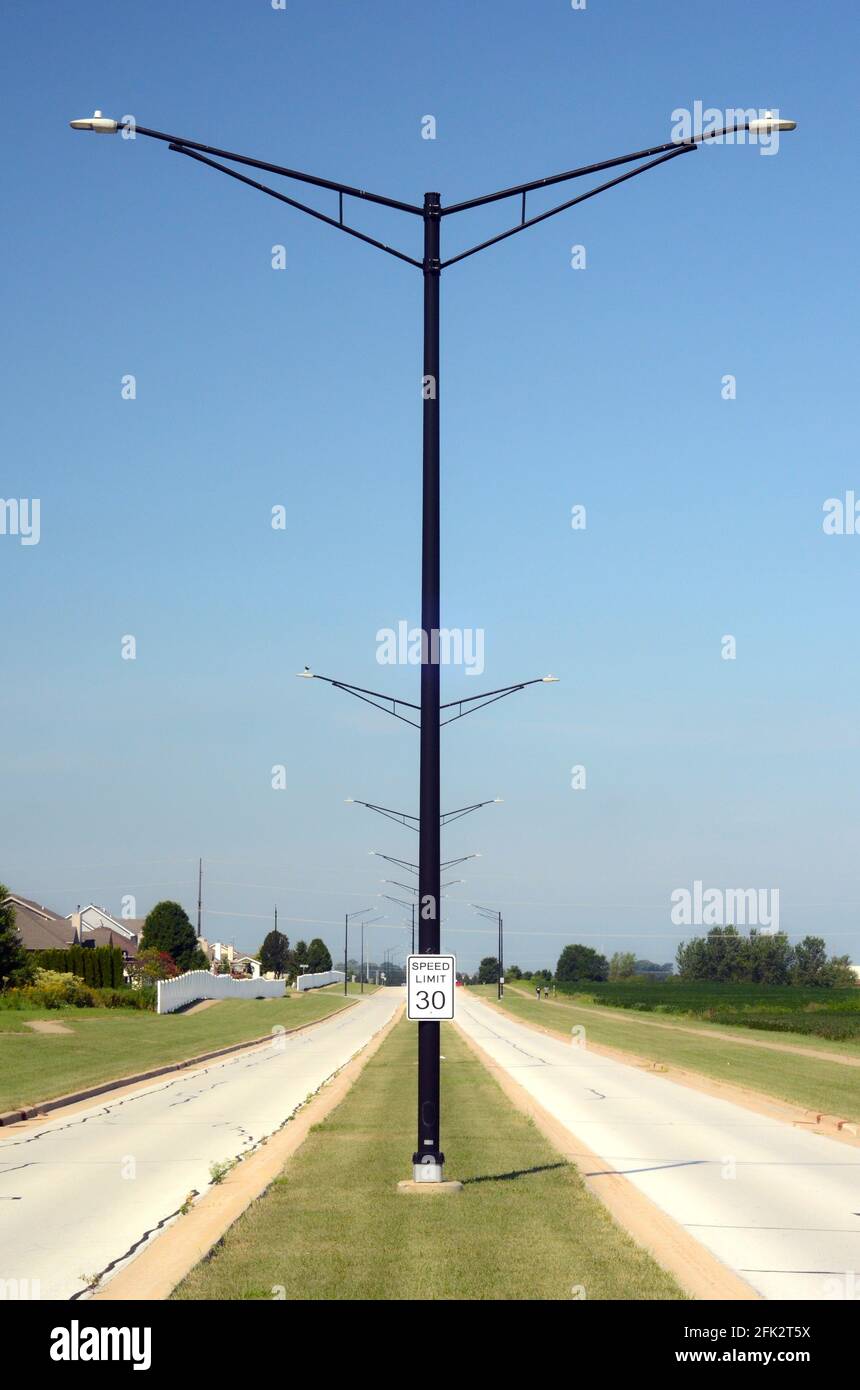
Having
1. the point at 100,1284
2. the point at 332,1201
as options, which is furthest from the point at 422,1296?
the point at 332,1201

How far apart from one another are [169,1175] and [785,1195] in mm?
7043

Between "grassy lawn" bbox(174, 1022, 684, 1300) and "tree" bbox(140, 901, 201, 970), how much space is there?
119279 millimetres

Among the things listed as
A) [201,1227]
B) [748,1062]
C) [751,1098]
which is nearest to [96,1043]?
[748,1062]

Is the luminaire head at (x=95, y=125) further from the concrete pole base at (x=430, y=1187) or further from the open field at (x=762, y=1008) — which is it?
the open field at (x=762, y=1008)

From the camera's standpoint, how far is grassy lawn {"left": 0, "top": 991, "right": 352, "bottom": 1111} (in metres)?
32.5

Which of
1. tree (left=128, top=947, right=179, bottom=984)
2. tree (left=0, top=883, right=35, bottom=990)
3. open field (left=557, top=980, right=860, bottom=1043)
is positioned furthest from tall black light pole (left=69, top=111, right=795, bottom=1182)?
tree (left=128, top=947, right=179, bottom=984)

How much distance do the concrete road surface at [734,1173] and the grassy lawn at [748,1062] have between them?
181 cm

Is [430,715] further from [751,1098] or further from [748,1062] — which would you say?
[748,1062]

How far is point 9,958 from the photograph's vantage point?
7062 centimetres

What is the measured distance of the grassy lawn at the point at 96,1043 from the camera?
32500 mm

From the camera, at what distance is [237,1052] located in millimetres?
50594
